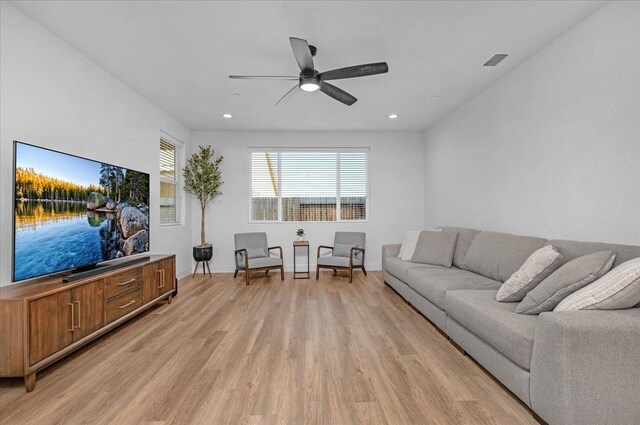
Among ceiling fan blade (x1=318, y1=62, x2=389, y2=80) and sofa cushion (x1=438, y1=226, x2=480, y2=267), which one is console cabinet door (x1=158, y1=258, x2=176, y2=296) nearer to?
ceiling fan blade (x1=318, y1=62, x2=389, y2=80)

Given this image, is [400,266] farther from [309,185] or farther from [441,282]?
[309,185]

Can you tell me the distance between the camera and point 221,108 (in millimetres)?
4855

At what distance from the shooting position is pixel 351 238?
5.92m

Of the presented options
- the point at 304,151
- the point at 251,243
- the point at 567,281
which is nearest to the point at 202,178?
the point at 251,243

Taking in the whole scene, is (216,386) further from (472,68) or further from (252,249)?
(472,68)

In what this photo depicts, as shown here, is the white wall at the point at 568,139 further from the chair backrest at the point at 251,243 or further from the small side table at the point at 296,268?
the chair backrest at the point at 251,243

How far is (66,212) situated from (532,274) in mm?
3807

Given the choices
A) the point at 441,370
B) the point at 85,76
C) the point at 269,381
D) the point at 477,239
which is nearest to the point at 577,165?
the point at 477,239

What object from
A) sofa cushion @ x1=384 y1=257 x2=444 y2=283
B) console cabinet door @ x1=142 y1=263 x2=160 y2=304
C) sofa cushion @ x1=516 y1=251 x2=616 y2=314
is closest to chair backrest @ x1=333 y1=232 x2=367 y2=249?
sofa cushion @ x1=384 y1=257 x2=444 y2=283

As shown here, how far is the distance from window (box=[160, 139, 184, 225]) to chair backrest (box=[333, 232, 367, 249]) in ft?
9.85

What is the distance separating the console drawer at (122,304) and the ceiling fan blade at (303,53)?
2.86 metres

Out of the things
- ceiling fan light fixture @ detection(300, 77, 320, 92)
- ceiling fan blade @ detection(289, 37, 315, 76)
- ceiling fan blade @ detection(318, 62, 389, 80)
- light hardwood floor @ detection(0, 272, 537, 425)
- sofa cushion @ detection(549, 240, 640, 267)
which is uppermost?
ceiling fan blade @ detection(289, 37, 315, 76)

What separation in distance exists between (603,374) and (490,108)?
341cm

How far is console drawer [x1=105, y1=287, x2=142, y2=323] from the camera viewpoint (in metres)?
2.89
